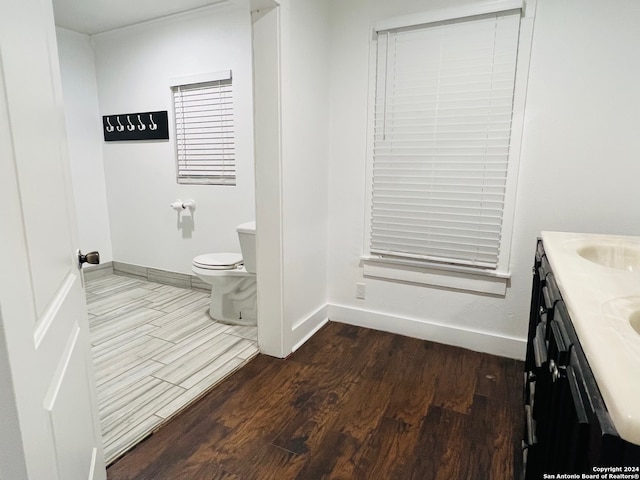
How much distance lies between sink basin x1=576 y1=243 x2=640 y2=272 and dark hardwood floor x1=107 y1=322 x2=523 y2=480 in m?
0.84

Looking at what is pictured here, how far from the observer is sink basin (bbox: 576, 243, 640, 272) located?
1.52 m

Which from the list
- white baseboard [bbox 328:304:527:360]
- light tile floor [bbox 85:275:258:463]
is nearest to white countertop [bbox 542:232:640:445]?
white baseboard [bbox 328:304:527:360]

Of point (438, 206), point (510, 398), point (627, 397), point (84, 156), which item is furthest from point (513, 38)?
point (84, 156)

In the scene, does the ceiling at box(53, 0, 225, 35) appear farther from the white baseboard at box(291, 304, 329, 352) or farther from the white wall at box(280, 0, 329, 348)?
the white baseboard at box(291, 304, 329, 352)

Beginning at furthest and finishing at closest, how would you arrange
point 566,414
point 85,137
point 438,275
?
point 85,137 → point 438,275 → point 566,414

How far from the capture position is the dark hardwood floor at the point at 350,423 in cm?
153

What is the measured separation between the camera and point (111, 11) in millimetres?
3107

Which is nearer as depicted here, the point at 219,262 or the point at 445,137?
the point at 445,137

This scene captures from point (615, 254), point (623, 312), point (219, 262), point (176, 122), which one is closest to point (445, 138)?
point (615, 254)

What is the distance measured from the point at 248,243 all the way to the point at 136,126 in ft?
6.39

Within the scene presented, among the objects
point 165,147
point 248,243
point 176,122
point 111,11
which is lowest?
point 248,243

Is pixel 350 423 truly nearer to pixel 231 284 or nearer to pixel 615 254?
pixel 615 254

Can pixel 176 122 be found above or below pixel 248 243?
above

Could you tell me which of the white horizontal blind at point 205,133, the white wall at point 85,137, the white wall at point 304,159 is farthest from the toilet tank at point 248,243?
the white wall at point 85,137
